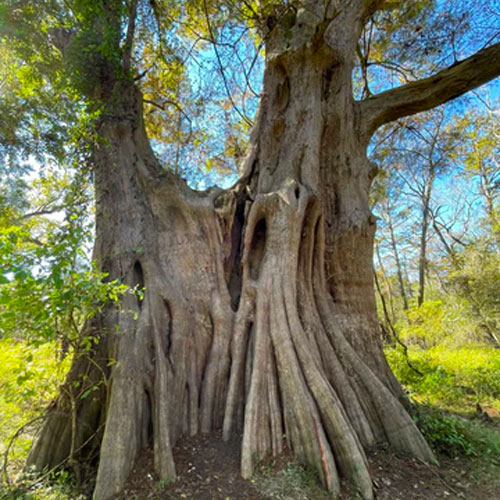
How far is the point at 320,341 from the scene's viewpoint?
3242 mm

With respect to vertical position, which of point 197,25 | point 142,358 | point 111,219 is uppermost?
point 197,25

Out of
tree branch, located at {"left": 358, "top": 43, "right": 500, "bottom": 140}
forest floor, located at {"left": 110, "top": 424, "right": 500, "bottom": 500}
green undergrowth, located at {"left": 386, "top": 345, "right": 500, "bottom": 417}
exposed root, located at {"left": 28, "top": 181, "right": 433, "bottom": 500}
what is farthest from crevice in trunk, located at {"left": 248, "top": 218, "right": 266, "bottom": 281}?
green undergrowth, located at {"left": 386, "top": 345, "right": 500, "bottom": 417}

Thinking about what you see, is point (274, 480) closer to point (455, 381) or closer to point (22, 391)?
point (22, 391)

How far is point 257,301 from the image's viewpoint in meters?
3.29

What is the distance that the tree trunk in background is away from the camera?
2.53 m

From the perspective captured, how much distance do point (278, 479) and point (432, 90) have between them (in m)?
5.22

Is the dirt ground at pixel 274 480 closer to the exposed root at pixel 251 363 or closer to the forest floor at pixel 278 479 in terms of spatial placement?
the forest floor at pixel 278 479

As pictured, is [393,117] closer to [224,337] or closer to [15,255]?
[224,337]

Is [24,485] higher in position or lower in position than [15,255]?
lower

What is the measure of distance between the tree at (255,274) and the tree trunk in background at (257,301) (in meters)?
0.02

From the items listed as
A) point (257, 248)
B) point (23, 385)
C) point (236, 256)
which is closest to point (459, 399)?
point (257, 248)

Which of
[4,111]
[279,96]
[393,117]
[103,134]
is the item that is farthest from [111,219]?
[393,117]

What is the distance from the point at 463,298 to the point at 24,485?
10.9 meters

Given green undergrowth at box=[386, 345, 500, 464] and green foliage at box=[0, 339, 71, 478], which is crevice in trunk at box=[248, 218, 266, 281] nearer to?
green foliage at box=[0, 339, 71, 478]
